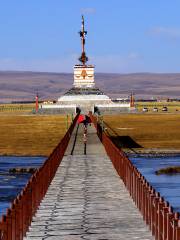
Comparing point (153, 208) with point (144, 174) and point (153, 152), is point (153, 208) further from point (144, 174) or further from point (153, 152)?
point (153, 152)

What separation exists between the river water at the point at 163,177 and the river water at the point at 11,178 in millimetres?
6596

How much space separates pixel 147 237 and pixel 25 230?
2993 millimetres

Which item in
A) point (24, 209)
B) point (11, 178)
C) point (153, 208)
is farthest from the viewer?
point (11, 178)

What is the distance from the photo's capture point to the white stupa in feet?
496

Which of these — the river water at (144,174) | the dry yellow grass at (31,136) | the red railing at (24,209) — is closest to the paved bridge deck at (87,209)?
the red railing at (24,209)

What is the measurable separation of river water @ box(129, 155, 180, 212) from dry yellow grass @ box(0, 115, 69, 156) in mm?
9256

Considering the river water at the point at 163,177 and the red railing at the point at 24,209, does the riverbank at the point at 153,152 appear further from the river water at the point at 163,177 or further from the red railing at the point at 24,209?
the red railing at the point at 24,209

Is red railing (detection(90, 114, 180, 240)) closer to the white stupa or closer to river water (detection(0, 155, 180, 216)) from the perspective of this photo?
river water (detection(0, 155, 180, 216))

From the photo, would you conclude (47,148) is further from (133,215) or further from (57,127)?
(133,215)

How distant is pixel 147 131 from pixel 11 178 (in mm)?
44936

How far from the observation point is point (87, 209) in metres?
26.8

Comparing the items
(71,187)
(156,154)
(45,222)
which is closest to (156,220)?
(45,222)

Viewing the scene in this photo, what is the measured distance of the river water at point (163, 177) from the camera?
4061 centimetres

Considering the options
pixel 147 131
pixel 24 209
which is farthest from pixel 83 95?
pixel 24 209
